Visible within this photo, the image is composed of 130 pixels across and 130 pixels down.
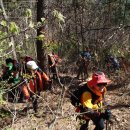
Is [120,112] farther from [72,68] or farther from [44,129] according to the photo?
[72,68]

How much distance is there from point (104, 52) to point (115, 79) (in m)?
1.98

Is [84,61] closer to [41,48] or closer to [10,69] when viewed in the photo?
[41,48]

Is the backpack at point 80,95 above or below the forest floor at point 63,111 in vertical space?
above

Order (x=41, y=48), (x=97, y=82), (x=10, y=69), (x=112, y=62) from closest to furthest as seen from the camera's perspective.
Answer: (x=97, y=82) < (x=10, y=69) < (x=41, y=48) < (x=112, y=62)

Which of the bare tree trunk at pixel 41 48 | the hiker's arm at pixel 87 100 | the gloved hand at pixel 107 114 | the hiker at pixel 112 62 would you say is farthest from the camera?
the hiker at pixel 112 62

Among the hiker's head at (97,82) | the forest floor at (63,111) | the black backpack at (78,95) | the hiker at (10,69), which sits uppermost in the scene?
the hiker's head at (97,82)

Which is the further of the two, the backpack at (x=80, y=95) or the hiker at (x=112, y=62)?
the hiker at (x=112, y=62)

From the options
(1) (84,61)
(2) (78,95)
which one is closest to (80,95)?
(2) (78,95)

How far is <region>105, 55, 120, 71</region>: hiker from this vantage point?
52.1 ft

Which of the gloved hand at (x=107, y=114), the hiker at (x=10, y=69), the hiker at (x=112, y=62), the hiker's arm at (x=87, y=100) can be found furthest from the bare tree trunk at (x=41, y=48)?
the hiker's arm at (x=87, y=100)

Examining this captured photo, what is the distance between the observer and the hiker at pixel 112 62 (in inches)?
625

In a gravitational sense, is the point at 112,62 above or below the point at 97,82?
below

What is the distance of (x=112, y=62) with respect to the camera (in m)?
15.8

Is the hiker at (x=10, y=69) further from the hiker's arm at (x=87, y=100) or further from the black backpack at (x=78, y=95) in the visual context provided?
the hiker's arm at (x=87, y=100)
